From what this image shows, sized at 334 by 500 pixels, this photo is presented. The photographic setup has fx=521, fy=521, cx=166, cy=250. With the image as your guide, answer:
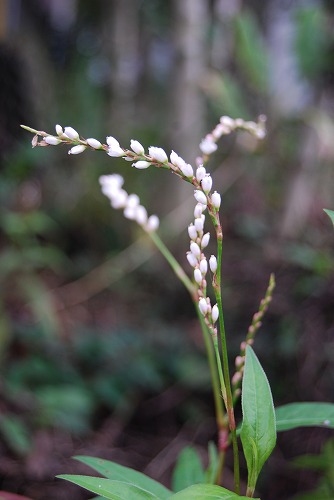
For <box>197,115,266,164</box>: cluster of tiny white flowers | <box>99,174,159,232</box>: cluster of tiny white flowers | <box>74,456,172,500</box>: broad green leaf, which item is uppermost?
<box>197,115,266,164</box>: cluster of tiny white flowers

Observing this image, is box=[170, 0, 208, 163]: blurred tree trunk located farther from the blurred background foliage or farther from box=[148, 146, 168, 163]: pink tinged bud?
box=[148, 146, 168, 163]: pink tinged bud

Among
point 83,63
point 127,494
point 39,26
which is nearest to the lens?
point 127,494

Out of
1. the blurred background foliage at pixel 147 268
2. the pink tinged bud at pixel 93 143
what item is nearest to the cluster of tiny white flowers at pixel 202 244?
the pink tinged bud at pixel 93 143

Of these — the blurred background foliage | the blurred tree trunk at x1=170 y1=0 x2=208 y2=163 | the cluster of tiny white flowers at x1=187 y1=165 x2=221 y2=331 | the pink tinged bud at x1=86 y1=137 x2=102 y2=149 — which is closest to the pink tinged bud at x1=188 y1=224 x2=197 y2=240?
the cluster of tiny white flowers at x1=187 y1=165 x2=221 y2=331

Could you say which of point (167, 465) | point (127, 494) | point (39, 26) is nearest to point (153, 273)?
point (167, 465)

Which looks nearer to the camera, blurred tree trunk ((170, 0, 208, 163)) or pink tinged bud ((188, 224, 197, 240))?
pink tinged bud ((188, 224, 197, 240))

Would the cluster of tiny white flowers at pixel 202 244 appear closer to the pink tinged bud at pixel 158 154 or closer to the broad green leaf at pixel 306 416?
the pink tinged bud at pixel 158 154

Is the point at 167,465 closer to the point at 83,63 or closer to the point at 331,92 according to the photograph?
the point at 331,92
